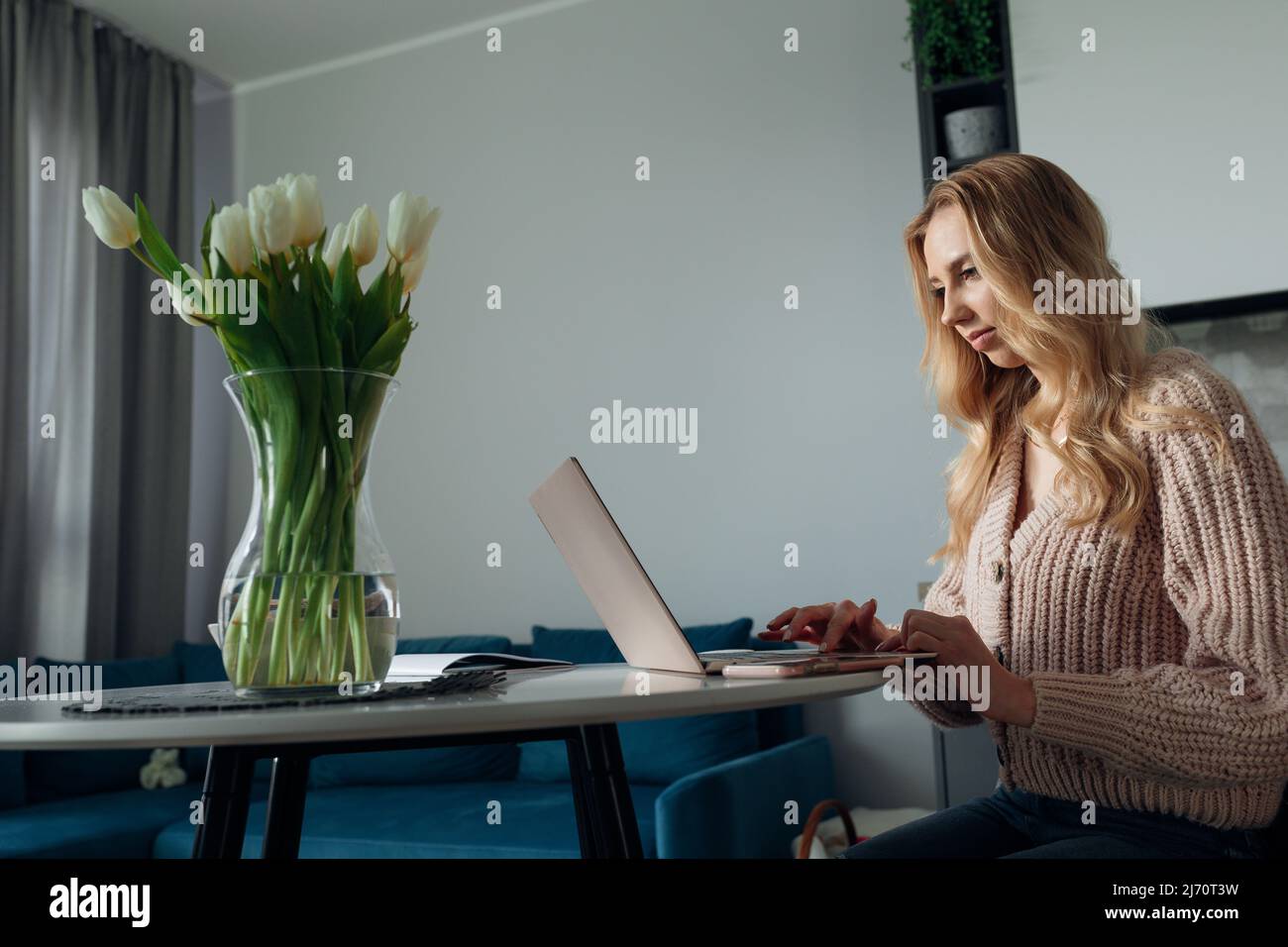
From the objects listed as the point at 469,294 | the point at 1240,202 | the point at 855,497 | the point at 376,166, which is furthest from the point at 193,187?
the point at 1240,202

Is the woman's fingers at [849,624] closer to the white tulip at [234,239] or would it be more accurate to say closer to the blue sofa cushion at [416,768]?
the white tulip at [234,239]

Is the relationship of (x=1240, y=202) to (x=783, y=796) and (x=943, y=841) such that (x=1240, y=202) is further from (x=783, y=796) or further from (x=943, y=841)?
(x=943, y=841)

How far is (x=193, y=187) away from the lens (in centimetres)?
395

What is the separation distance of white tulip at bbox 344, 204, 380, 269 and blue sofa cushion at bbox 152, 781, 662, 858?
159cm

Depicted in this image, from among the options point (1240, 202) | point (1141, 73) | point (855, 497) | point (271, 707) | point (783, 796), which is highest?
point (1141, 73)

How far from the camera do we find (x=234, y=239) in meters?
0.87

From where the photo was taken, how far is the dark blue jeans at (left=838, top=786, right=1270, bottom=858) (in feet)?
3.51

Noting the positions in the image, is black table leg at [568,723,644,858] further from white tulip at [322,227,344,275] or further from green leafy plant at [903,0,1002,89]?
green leafy plant at [903,0,1002,89]

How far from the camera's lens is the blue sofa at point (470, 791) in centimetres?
224

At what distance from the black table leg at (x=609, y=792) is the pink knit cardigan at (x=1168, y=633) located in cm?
42

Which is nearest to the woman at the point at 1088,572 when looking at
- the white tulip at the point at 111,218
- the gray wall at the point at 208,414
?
the white tulip at the point at 111,218

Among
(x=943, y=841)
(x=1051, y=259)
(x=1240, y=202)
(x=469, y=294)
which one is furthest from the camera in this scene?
(x=469, y=294)

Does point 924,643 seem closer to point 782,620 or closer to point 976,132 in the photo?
point 782,620
